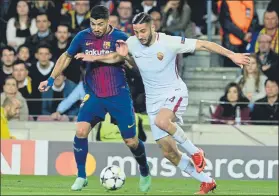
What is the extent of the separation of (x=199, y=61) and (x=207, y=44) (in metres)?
7.85

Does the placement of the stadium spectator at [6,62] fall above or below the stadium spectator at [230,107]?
above

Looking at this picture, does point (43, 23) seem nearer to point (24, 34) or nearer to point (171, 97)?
point (24, 34)

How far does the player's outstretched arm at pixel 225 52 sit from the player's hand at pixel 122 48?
1.02 metres

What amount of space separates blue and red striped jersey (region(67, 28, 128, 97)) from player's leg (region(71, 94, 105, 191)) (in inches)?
6.6

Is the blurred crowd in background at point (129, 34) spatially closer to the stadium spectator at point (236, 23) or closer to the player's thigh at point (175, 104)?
the stadium spectator at point (236, 23)

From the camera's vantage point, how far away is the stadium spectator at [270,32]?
814 inches

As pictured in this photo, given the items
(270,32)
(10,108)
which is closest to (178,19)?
(270,32)

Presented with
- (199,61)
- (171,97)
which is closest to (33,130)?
(199,61)

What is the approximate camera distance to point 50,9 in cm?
2203

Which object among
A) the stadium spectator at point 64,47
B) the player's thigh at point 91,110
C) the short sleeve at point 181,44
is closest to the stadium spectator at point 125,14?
the stadium spectator at point 64,47

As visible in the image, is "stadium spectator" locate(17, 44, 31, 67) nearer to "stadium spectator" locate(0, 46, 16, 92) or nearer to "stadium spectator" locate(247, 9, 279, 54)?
"stadium spectator" locate(0, 46, 16, 92)

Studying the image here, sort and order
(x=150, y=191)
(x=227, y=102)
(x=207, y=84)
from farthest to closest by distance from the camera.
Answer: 1. (x=207, y=84)
2. (x=227, y=102)
3. (x=150, y=191)

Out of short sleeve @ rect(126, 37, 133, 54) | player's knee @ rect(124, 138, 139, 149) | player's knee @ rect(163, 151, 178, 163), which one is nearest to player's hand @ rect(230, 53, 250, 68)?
short sleeve @ rect(126, 37, 133, 54)

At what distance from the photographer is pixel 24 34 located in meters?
21.9
